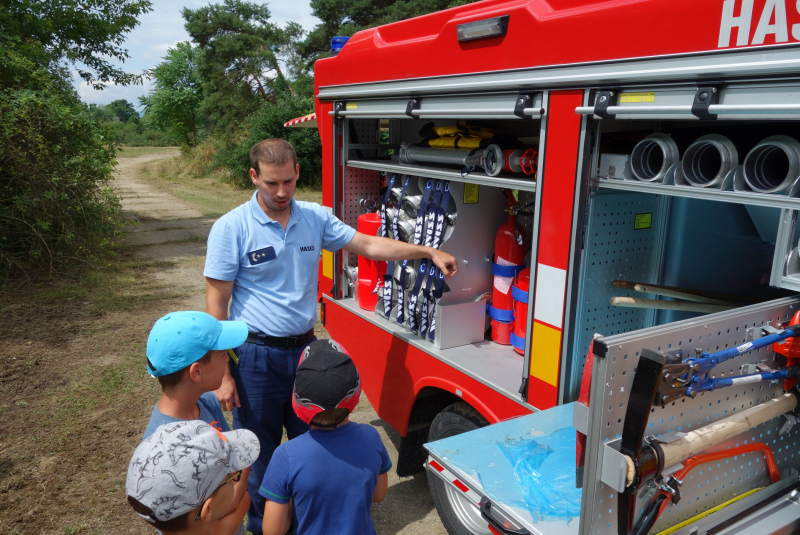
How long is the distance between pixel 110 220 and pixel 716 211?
9.88 metres

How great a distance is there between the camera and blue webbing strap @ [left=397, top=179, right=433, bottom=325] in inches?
127

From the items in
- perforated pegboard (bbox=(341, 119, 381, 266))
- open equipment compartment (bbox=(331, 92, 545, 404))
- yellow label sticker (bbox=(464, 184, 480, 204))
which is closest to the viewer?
open equipment compartment (bbox=(331, 92, 545, 404))

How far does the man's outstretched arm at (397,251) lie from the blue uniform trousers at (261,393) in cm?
68

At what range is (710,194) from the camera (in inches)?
69.0

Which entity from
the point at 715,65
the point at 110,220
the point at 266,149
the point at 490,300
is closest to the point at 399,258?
the point at 490,300

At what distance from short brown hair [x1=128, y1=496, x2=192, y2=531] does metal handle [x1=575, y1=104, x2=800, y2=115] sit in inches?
70.6

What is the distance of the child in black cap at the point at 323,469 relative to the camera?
185 cm

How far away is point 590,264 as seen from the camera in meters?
2.34

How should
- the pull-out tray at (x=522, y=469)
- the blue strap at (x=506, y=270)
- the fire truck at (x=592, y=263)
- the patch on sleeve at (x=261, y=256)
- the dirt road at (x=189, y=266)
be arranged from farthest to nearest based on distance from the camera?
the dirt road at (x=189, y=266) < the blue strap at (x=506, y=270) < the patch on sleeve at (x=261, y=256) < the pull-out tray at (x=522, y=469) < the fire truck at (x=592, y=263)

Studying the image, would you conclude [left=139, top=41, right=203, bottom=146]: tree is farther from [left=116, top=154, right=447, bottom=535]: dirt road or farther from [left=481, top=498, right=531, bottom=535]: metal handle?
[left=481, top=498, right=531, bottom=535]: metal handle

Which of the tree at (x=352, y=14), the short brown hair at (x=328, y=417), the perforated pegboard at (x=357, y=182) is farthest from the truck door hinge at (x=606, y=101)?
the tree at (x=352, y=14)

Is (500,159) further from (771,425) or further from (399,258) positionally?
(771,425)

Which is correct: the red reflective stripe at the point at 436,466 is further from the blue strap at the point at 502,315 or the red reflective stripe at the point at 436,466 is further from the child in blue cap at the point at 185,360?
the blue strap at the point at 502,315

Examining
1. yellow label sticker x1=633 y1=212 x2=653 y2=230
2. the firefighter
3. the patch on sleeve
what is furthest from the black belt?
yellow label sticker x1=633 y1=212 x2=653 y2=230
